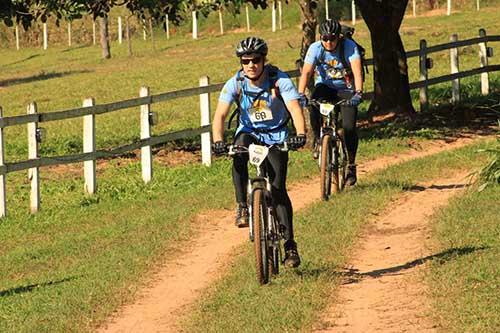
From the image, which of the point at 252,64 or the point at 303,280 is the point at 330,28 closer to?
the point at 252,64

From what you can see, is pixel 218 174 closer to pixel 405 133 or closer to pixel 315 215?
pixel 405 133

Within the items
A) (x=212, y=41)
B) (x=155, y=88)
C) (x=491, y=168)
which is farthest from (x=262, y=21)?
(x=491, y=168)

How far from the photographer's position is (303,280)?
10586 millimetres

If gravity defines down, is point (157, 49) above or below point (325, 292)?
above

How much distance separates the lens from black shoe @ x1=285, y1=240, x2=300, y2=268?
1090 centimetres

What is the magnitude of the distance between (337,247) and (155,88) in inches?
1094

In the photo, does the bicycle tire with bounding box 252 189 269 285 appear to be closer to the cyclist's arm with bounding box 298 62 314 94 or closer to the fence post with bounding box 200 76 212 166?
the cyclist's arm with bounding box 298 62 314 94

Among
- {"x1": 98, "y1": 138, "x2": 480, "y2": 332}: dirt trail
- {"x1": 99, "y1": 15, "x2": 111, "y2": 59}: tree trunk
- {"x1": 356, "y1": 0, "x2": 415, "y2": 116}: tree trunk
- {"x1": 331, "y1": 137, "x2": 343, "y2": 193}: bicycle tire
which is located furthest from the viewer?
{"x1": 99, "y1": 15, "x2": 111, "y2": 59}: tree trunk

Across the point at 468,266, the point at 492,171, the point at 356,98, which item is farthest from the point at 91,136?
the point at 468,266

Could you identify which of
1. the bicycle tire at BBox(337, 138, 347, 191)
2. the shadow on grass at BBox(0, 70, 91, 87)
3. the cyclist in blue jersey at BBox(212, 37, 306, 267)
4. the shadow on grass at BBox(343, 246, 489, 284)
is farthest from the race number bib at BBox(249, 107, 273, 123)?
the shadow on grass at BBox(0, 70, 91, 87)

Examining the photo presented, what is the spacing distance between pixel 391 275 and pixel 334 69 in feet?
14.0

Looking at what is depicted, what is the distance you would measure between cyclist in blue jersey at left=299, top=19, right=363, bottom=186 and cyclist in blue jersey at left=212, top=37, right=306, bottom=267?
143 inches

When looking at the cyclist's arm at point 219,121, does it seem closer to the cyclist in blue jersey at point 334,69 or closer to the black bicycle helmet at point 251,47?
the black bicycle helmet at point 251,47

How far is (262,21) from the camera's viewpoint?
7700 centimetres
